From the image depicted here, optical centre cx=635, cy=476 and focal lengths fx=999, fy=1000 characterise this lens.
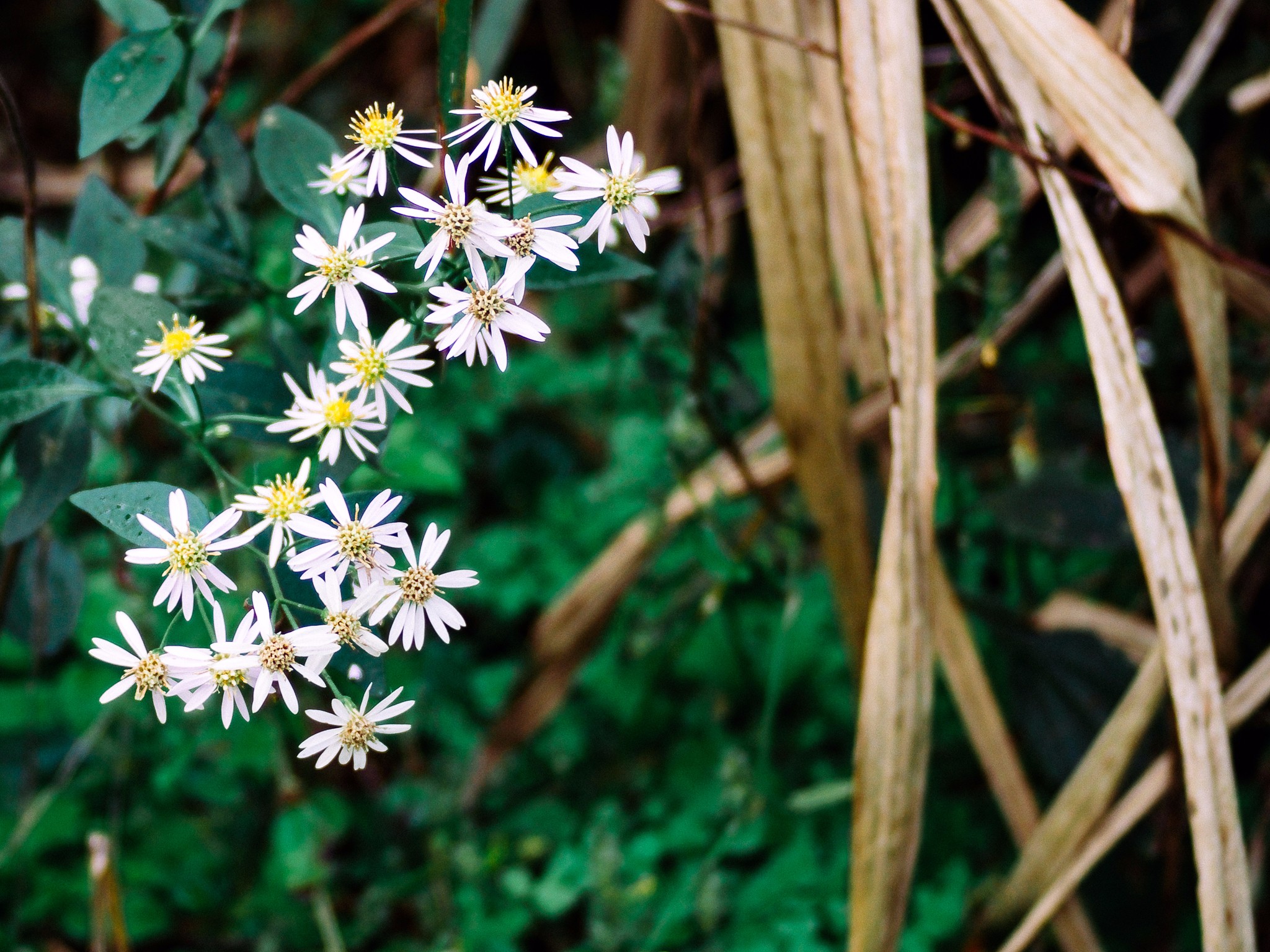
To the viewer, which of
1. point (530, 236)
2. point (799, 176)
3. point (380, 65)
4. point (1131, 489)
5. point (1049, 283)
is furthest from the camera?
point (380, 65)

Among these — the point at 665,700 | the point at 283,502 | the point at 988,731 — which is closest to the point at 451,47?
the point at 283,502

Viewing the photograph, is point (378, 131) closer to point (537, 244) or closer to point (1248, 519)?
point (537, 244)

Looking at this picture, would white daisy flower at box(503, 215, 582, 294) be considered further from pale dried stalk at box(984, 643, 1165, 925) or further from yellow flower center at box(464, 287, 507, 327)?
pale dried stalk at box(984, 643, 1165, 925)

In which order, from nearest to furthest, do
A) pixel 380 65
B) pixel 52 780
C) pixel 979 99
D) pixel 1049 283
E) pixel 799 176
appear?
pixel 799 176 < pixel 1049 283 < pixel 52 780 < pixel 979 99 < pixel 380 65

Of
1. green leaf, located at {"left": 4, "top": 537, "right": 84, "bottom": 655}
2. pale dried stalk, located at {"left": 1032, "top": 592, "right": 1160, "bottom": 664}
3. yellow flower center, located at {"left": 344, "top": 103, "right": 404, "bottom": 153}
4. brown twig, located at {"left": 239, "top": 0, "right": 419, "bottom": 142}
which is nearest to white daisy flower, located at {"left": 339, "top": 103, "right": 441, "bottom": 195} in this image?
yellow flower center, located at {"left": 344, "top": 103, "right": 404, "bottom": 153}

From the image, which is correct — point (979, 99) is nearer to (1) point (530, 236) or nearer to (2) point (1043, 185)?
(2) point (1043, 185)

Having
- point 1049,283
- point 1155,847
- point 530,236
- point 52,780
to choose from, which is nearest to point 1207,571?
point 1155,847

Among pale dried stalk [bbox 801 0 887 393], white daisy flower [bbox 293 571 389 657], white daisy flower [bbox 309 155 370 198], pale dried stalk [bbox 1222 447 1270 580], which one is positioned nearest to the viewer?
white daisy flower [bbox 293 571 389 657]
